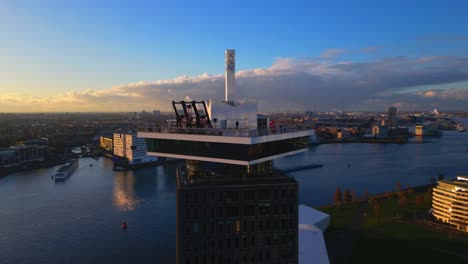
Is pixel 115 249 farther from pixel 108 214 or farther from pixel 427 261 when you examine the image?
pixel 427 261

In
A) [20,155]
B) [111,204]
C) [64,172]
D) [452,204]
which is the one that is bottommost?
[111,204]

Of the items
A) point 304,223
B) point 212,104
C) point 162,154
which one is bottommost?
point 304,223

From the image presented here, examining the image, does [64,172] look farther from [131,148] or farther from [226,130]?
[226,130]

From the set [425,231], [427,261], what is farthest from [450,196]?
[427,261]

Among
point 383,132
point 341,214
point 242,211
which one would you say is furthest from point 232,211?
point 383,132

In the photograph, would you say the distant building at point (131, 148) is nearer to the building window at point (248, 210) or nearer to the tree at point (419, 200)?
the tree at point (419, 200)

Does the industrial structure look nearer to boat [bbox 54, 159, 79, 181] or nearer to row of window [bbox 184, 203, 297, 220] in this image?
boat [bbox 54, 159, 79, 181]
